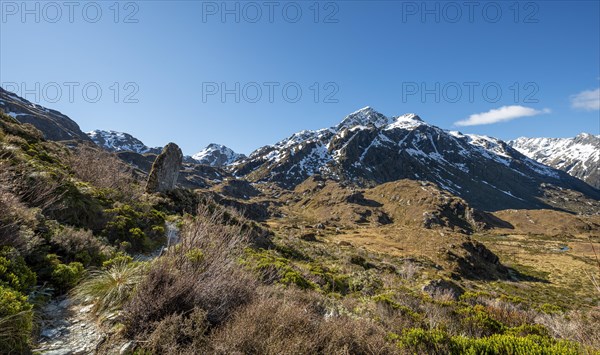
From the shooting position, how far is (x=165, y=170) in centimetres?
2753

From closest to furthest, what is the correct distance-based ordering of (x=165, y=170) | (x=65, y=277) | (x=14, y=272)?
(x=14, y=272) < (x=65, y=277) < (x=165, y=170)

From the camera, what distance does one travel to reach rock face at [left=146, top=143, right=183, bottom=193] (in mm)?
25984

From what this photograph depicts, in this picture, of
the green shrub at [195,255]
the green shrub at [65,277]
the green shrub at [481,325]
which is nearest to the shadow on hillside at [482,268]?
the green shrub at [481,325]

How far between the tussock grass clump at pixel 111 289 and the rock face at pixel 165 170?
21.0 metres

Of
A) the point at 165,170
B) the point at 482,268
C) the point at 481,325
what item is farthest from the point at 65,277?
the point at 482,268

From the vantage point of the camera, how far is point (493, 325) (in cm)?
870

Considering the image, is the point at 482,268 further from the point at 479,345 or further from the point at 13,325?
the point at 13,325

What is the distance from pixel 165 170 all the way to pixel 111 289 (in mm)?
23910

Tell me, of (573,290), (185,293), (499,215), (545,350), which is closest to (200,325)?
(185,293)

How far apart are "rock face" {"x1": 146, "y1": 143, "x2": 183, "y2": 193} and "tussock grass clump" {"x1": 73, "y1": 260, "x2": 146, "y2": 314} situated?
69.0 feet

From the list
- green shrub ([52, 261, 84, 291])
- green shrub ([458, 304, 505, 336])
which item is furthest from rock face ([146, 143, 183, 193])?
green shrub ([458, 304, 505, 336])

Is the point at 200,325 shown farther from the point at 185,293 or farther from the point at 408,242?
the point at 408,242

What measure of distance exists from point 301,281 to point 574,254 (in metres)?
127

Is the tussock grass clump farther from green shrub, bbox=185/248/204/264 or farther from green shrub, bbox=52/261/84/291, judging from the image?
green shrub, bbox=185/248/204/264
